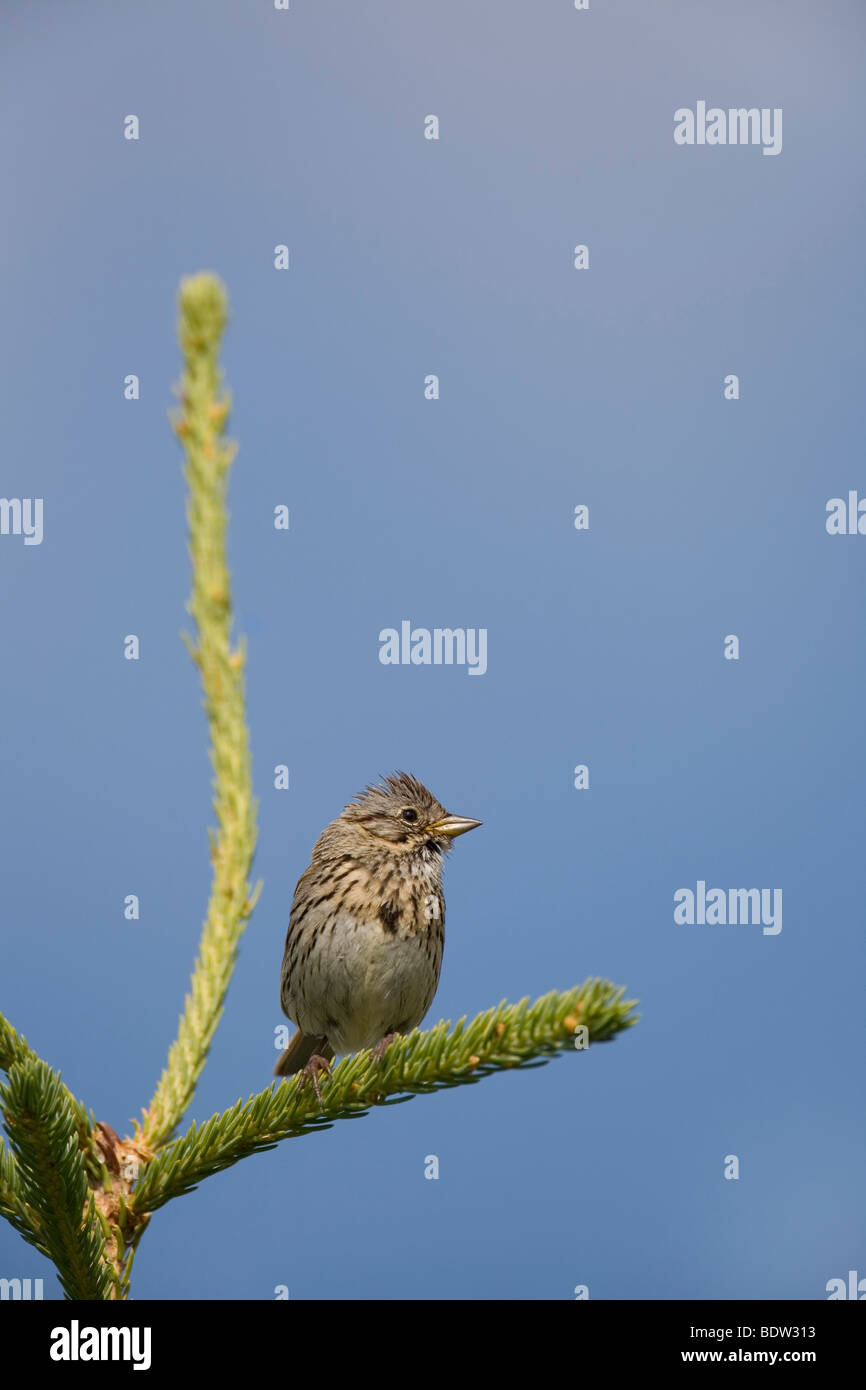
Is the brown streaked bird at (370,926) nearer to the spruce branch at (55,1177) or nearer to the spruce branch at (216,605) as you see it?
the spruce branch at (55,1177)

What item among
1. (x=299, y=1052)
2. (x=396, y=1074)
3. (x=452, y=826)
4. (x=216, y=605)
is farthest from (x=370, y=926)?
(x=216, y=605)

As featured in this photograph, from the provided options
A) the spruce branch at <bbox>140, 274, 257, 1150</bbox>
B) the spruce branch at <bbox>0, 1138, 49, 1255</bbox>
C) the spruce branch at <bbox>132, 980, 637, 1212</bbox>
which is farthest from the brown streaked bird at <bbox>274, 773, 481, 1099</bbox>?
the spruce branch at <bbox>140, 274, 257, 1150</bbox>

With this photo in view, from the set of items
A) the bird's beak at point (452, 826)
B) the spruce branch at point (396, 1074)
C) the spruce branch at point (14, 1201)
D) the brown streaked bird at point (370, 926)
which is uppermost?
the bird's beak at point (452, 826)

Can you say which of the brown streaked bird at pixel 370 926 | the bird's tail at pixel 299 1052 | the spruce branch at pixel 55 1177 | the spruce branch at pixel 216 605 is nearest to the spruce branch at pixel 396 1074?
the spruce branch at pixel 55 1177

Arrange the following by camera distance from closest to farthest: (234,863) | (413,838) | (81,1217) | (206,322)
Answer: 1. (206,322)
2. (234,863)
3. (81,1217)
4. (413,838)
